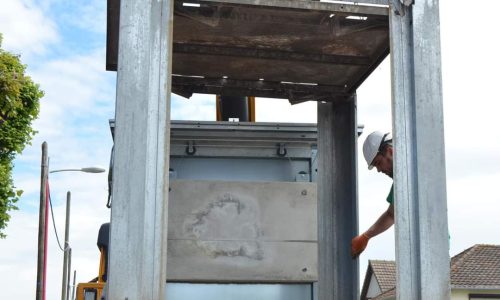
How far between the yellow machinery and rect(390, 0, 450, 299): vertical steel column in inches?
169

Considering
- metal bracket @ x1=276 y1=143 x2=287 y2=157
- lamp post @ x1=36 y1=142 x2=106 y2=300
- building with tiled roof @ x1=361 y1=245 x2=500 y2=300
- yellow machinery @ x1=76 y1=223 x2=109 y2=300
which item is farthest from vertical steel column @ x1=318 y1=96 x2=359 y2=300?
building with tiled roof @ x1=361 y1=245 x2=500 y2=300

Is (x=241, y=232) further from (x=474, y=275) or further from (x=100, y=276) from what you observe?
(x=474, y=275)

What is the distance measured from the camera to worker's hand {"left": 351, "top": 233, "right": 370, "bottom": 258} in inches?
236

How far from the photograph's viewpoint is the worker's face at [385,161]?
559 centimetres

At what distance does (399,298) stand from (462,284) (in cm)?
3324

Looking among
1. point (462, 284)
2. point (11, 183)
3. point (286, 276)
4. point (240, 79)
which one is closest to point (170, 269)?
point (286, 276)

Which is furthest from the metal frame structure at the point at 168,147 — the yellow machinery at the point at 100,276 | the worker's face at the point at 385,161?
the yellow machinery at the point at 100,276

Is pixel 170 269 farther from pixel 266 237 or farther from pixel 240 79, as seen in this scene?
pixel 240 79

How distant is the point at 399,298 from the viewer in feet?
14.4

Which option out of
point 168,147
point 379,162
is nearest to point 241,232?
point 379,162

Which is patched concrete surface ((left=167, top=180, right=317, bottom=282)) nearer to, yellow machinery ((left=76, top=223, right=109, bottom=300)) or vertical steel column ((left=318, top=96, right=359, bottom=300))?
vertical steel column ((left=318, top=96, right=359, bottom=300))

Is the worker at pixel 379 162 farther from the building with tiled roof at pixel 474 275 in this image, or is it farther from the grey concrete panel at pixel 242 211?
the building with tiled roof at pixel 474 275

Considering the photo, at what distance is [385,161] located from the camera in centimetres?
563

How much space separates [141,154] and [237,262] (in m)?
2.30
